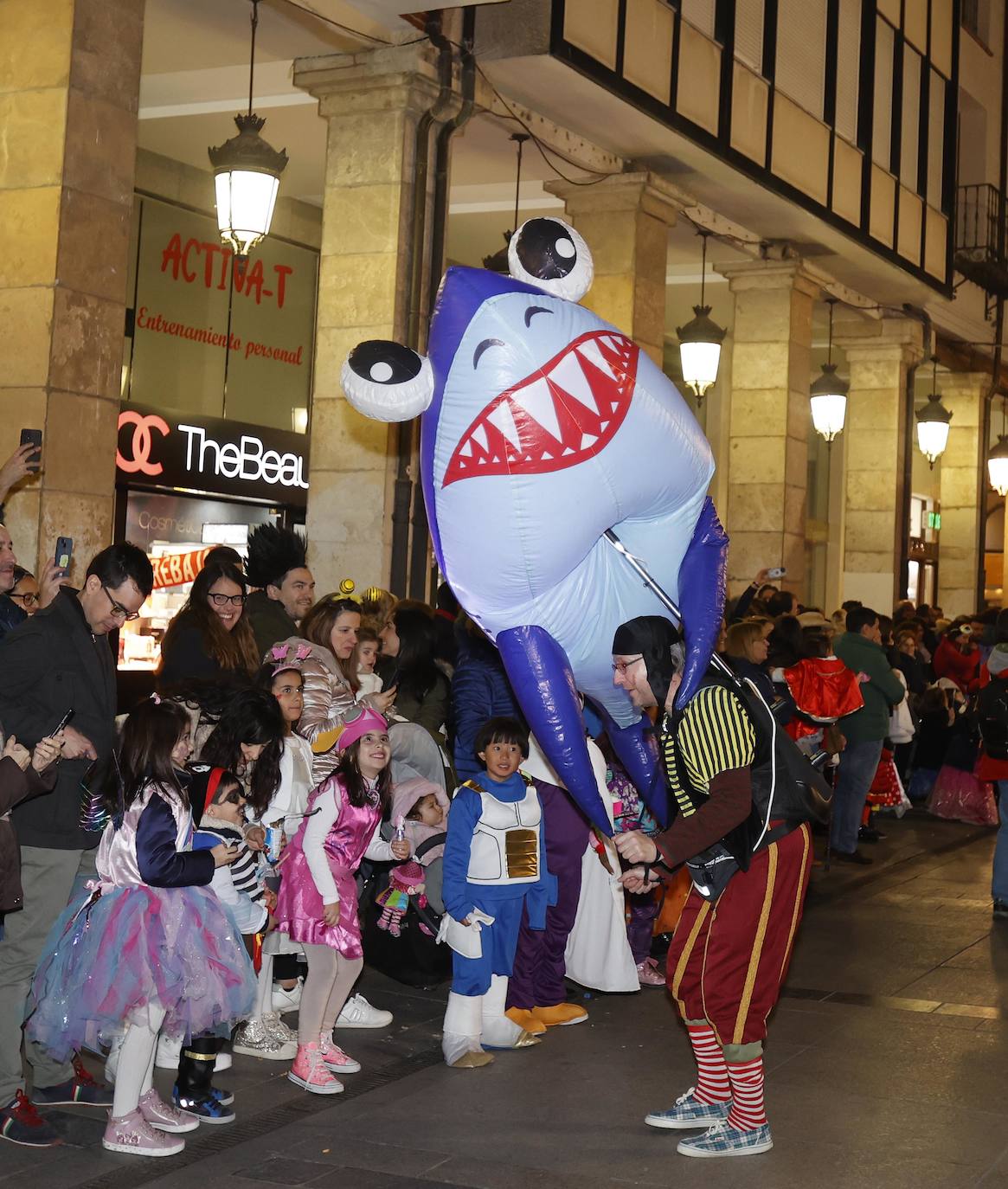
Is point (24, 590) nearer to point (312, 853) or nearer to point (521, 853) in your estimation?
point (312, 853)

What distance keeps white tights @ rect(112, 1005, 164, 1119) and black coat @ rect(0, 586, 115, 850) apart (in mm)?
668

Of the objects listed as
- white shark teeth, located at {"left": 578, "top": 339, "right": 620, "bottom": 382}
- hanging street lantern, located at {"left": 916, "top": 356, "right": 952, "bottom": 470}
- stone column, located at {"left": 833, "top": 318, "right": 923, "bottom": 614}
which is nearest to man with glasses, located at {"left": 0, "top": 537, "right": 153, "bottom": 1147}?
white shark teeth, located at {"left": 578, "top": 339, "right": 620, "bottom": 382}

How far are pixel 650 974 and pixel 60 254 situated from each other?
4768 millimetres

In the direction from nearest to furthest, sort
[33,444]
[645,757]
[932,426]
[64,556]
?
1. [645,757]
2. [64,556]
3. [33,444]
4. [932,426]

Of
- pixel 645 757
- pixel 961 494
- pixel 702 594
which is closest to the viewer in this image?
pixel 702 594

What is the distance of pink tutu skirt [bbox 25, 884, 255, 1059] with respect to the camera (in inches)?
203

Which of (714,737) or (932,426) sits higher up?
(932,426)

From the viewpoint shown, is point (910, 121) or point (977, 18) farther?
point (977, 18)

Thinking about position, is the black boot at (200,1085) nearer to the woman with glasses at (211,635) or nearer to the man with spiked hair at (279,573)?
the woman with glasses at (211,635)

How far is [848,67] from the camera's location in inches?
676

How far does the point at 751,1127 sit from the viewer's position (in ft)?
17.6

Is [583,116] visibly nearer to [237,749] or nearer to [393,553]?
[393,553]

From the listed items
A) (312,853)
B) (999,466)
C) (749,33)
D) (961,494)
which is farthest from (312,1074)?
(961,494)

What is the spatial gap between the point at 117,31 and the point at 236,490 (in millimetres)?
6303
